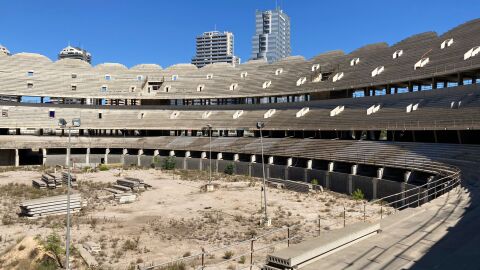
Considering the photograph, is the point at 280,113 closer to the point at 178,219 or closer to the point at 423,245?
the point at 178,219

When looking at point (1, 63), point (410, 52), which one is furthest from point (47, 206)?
point (1, 63)

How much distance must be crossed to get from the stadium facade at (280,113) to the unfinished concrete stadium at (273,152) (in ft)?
0.87

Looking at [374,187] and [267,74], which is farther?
[267,74]

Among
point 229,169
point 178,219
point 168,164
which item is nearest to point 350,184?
point 178,219

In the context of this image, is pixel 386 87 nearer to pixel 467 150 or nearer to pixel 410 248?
pixel 467 150

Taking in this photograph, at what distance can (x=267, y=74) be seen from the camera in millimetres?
74375

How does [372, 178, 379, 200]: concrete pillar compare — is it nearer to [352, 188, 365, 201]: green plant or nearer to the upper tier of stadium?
[352, 188, 365, 201]: green plant

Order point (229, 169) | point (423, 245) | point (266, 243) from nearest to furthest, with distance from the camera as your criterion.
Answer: point (423, 245), point (266, 243), point (229, 169)

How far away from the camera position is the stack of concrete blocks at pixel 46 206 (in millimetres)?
27406

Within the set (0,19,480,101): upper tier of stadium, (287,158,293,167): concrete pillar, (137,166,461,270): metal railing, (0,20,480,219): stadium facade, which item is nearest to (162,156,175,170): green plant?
(0,20,480,219): stadium facade

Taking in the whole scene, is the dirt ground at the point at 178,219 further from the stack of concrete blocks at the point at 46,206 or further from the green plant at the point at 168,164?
the green plant at the point at 168,164

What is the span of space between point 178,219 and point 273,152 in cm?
2547

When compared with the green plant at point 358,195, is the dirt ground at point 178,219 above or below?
below

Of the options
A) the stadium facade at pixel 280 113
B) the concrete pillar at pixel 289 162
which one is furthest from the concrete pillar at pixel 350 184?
the concrete pillar at pixel 289 162
